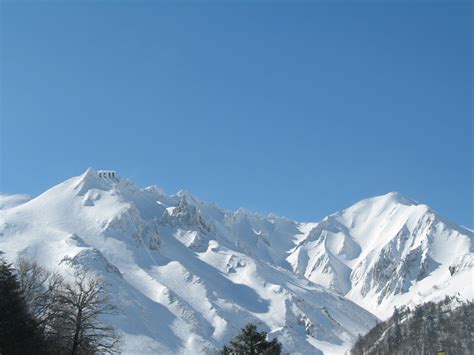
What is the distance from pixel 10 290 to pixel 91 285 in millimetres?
5643

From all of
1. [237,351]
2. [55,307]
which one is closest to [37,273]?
[55,307]

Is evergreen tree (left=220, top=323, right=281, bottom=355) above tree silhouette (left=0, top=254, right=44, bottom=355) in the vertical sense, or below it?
above

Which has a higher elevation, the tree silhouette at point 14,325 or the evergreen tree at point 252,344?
the evergreen tree at point 252,344

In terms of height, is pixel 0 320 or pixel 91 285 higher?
pixel 91 285

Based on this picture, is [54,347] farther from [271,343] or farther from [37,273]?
[37,273]

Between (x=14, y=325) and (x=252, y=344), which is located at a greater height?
(x=252, y=344)

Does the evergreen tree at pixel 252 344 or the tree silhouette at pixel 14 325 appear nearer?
the tree silhouette at pixel 14 325

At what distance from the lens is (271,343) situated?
45.1m

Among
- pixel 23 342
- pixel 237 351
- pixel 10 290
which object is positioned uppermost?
pixel 237 351

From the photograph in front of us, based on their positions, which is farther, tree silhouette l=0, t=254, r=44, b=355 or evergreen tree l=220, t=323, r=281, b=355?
evergreen tree l=220, t=323, r=281, b=355

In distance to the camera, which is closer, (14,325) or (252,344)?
(14,325)

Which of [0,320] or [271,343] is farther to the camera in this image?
[271,343]

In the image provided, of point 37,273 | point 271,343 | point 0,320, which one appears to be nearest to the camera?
point 0,320

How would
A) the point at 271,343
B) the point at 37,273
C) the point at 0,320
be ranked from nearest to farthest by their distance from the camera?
the point at 0,320, the point at 271,343, the point at 37,273
